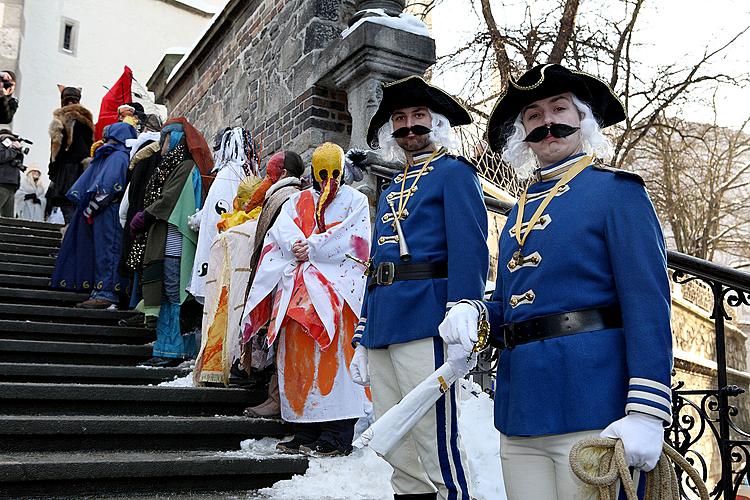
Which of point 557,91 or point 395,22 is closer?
point 557,91

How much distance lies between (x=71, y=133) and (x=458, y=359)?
28.0 ft

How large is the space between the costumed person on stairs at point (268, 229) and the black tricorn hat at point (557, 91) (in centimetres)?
272

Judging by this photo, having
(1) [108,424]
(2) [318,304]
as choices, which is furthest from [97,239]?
(2) [318,304]

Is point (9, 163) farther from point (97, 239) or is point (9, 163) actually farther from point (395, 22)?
point (395, 22)

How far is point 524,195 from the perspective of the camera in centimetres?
239

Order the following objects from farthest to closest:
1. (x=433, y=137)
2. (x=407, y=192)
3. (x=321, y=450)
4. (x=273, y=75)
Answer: (x=273, y=75) < (x=321, y=450) < (x=433, y=137) < (x=407, y=192)

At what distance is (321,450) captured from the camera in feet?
14.2

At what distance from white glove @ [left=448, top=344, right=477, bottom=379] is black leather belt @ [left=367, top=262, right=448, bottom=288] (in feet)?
1.70

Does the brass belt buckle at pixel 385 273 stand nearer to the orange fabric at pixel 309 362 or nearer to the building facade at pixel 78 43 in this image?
the orange fabric at pixel 309 362

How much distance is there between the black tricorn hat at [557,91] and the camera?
7.45ft

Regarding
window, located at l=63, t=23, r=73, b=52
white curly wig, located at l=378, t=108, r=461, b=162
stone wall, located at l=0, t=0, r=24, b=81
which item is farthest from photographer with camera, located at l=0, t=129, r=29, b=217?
window, located at l=63, t=23, r=73, b=52

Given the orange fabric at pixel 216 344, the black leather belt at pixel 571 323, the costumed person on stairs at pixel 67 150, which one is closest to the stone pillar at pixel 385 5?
the orange fabric at pixel 216 344

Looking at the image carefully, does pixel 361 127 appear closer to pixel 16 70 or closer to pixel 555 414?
pixel 555 414

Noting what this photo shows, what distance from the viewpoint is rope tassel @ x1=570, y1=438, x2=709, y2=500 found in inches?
70.8
